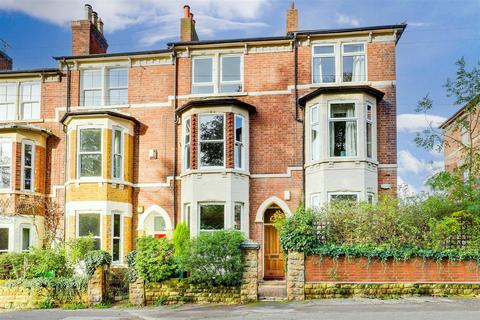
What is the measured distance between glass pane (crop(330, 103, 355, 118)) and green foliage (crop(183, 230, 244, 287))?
7079 mm

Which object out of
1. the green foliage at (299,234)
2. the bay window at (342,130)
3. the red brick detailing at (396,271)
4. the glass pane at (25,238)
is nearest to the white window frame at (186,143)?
the bay window at (342,130)

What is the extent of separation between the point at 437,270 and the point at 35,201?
1572cm

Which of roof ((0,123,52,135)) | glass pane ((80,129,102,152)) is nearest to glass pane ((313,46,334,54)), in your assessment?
glass pane ((80,129,102,152))

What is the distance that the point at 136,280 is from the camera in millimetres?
15305

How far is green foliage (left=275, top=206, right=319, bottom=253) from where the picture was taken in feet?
48.6

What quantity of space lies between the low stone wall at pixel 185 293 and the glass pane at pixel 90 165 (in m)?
7.31

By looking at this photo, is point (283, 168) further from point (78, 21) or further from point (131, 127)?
point (78, 21)

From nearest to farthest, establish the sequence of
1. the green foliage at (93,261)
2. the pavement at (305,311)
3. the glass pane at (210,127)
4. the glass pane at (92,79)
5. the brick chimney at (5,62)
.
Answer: the pavement at (305,311) → the green foliage at (93,261) → the glass pane at (210,127) → the glass pane at (92,79) → the brick chimney at (5,62)

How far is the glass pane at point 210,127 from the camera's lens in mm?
20562

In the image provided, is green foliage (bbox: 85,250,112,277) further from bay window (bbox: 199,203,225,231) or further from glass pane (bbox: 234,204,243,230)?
glass pane (bbox: 234,204,243,230)

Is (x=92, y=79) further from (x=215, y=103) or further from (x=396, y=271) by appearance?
(x=396, y=271)

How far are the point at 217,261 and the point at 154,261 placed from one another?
1.86 meters

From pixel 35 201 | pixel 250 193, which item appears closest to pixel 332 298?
pixel 250 193

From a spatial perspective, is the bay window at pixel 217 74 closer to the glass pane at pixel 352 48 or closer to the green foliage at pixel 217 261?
the glass pane at pixel 352 48
